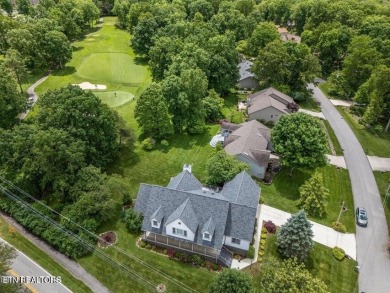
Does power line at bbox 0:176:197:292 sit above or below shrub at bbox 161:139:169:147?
above

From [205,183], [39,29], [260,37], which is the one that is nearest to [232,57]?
[260,37]

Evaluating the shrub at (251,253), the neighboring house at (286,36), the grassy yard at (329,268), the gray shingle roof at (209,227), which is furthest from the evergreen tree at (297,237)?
the neighboring house at (286,36)

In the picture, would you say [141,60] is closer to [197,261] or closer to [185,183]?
[185,183]

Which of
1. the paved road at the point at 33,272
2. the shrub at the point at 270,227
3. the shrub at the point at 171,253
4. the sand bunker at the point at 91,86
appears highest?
the shrub at the point at 270,227

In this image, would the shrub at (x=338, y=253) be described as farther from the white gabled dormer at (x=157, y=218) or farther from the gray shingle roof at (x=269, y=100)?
the gray shingle roof at (x=269, y=100)

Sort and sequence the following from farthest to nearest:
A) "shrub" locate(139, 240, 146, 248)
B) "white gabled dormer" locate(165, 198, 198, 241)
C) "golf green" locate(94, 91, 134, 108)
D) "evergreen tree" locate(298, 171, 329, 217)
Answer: "golf green" locate(94, 91, 134, 108)
"evergreen tree" locate(298, 171, 329, 217)
"shrub" locate(139, 240, 146, 248)
"white gabled dormer" locate(165, 198, 198, 241)

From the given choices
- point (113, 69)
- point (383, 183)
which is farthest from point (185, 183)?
point (113, 69)

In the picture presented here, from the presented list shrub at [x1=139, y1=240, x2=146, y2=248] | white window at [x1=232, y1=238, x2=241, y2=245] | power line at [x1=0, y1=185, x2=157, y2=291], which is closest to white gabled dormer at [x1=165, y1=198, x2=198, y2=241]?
shrub at [x1=139, y1=240, x2=146, y2=248]

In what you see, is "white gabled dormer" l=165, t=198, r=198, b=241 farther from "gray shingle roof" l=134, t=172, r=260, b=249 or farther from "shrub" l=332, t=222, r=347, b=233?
"shrub" l=332, t=222, r=347, b=233
